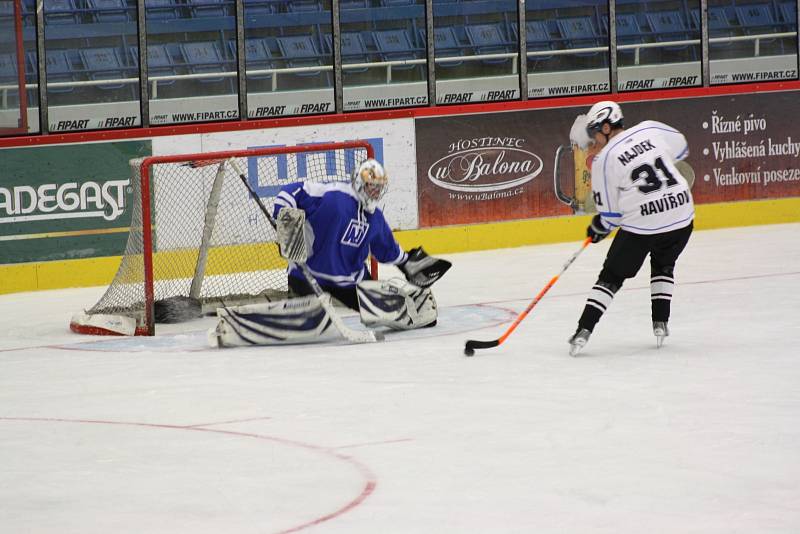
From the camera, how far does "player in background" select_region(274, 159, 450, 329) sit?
26.4 feet

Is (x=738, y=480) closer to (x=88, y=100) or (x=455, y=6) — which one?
(x=88, y=100)

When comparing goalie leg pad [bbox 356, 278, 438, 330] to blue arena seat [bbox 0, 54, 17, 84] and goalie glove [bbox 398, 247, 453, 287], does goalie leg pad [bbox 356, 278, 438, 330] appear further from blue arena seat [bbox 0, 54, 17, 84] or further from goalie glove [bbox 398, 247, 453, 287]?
blue arena seat [bbox 0, 54, 17, 84]

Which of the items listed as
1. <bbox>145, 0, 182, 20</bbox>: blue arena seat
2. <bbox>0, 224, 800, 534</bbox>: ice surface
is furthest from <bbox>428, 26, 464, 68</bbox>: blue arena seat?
<bbox>0, 224, 800, 534</bbox>: ice surface

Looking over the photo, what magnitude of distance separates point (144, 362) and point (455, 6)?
6.31 meters

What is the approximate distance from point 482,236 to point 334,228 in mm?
4523

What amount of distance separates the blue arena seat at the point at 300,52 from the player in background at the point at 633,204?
552 cm

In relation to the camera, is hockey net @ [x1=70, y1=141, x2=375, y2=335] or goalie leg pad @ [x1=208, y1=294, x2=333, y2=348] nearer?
goalie leg pad @ [x1=208, y1=294, x2=333, y2=348]

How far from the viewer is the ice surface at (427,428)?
432 cm

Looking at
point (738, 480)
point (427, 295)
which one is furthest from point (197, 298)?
point (738, 480)

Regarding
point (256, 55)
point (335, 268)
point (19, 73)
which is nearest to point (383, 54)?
point (256, 55)

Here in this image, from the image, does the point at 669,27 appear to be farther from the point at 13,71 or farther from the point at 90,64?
the point at 13,71

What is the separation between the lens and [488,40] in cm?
1302

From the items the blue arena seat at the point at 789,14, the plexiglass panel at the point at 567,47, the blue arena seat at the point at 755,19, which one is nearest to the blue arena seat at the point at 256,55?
the plexiglass panel at the point at 567,47

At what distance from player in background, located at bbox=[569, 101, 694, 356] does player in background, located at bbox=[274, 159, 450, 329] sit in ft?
4.25
